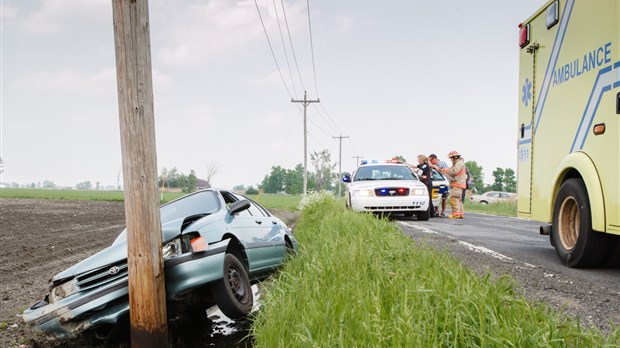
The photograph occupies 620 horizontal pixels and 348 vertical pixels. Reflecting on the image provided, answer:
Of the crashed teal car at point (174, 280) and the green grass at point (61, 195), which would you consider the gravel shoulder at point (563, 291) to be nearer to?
the crashed teal car at point (174, 280)

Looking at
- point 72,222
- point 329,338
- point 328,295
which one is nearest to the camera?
point 329,338

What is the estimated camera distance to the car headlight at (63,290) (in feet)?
15.9

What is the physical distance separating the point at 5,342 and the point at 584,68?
632 cm

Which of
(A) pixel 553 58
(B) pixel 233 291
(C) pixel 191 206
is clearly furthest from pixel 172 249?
(A) pixel 553 58

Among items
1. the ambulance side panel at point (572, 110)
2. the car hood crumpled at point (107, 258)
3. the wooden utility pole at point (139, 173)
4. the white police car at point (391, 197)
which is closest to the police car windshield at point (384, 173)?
the white police car at point (391, 197)

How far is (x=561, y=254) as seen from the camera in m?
6.77

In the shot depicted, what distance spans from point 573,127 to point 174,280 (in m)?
4.64

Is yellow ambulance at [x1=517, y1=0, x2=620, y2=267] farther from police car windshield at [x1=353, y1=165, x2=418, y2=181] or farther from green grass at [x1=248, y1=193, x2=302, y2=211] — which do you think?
green grass at [x1=248, y1=193, x2=302, y2=211]

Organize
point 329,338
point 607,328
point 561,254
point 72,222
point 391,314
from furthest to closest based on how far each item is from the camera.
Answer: point 72,222
point 561,254
point 607,328
point 391,314
point 329,338

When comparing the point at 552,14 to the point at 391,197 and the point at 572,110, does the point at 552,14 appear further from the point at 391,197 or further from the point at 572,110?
the point at 391,197

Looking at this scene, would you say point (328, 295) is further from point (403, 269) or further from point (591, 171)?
point (591, 171)

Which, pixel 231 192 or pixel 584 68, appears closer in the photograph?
pixel 584 68

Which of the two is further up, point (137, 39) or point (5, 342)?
point (137, 39)

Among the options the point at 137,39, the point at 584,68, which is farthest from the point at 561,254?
the point at 137,39
